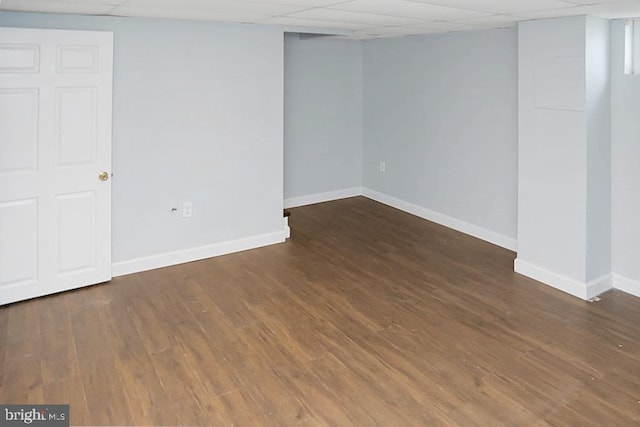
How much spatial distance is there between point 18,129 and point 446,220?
4115 millimetres

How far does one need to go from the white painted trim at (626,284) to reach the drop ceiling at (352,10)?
1.92 meters

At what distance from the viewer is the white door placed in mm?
3615

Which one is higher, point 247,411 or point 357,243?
point 357,243

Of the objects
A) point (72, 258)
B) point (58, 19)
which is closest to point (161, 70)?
point (58, 19)

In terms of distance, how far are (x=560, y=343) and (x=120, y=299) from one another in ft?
9.97

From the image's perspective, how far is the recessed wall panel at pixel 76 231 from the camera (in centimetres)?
393

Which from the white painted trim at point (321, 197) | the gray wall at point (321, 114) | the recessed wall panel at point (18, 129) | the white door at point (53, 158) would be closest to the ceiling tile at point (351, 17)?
the white door at point (53, 158)

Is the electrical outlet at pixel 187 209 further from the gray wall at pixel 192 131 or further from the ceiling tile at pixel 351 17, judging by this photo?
the ceiling tile at pixel 351 17

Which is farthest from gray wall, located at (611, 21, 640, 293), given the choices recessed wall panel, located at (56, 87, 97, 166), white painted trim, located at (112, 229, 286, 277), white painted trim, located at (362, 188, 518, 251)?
recessed wall panel, located at (56, 87, 97, 166)

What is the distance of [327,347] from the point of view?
3211mm

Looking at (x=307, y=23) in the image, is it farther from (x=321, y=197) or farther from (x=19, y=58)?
(x=321, y=197)

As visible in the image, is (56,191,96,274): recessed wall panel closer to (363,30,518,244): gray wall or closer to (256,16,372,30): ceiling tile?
(256,16,372,30): ceiling tile

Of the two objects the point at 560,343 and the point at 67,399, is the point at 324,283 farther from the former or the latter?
the point at 67,399

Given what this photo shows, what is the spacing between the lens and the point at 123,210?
4.30m
